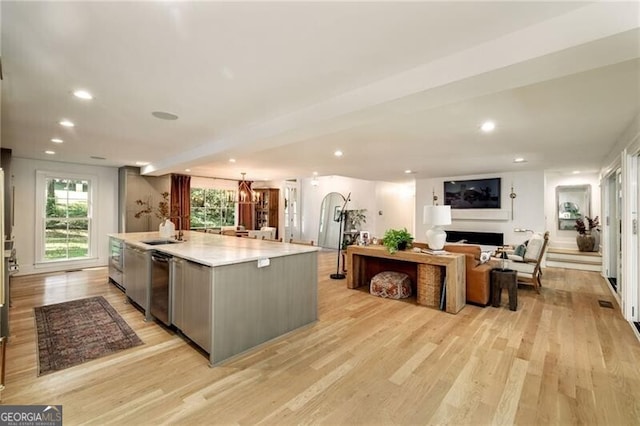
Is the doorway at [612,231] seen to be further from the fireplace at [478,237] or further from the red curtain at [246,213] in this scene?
the red curtain at [246,213]

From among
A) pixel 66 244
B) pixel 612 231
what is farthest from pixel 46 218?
pixel 612 231

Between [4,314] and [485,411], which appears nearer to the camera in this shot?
[485,411]

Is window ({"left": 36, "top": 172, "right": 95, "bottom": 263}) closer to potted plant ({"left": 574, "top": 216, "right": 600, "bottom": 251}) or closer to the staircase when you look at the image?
the staircase

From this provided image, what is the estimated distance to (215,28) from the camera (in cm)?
165

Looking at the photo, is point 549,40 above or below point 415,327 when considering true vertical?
above

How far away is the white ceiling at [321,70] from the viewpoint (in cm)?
152

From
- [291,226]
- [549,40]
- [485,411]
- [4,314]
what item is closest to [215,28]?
[549,40]

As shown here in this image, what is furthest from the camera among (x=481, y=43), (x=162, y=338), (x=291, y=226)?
(x=291, y=226)

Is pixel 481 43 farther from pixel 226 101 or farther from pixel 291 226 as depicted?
pixel 291 226

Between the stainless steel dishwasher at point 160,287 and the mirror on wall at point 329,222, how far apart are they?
676 centimetres

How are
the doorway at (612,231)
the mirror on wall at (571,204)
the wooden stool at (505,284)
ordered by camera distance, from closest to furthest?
the wooden stool at (505,284) < the doorway at (612,231) < the mirror on wall at (571,204)

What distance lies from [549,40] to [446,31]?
0.52 metres

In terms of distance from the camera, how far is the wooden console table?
394cm

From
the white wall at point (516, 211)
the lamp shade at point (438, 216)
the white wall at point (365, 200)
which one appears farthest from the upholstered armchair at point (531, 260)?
the white wall at point (365, 200)
